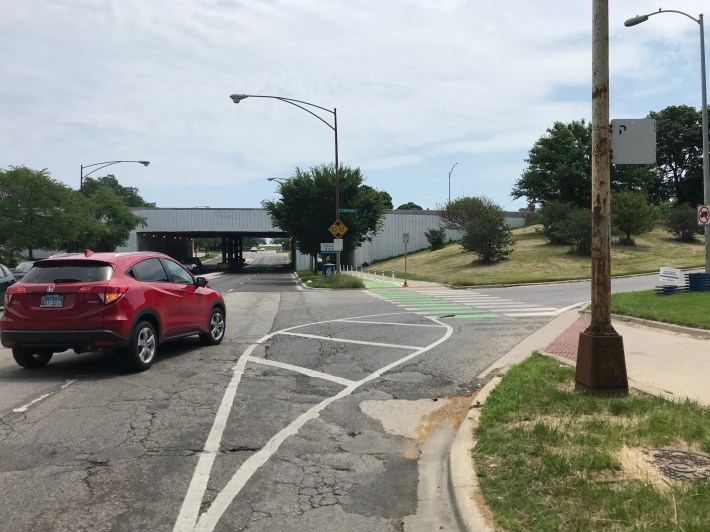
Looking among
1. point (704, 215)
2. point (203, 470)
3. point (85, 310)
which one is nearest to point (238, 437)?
point (203, 470)

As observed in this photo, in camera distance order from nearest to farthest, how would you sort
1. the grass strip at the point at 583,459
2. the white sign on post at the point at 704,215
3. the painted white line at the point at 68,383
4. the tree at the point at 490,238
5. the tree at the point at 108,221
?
the grass strip at the point at 583,459
the painted white line at the point at 68,383
the white sign on post at the point at 704,215
the tree at the point at 490,238
the tree at the point at 108,221

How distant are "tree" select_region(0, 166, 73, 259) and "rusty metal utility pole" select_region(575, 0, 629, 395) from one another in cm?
3599

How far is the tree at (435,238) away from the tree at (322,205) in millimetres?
22686

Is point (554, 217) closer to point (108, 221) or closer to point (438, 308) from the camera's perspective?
point (438, 308)

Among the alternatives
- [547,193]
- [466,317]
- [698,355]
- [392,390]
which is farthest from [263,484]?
[547,193]

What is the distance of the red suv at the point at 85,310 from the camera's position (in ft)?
24.9

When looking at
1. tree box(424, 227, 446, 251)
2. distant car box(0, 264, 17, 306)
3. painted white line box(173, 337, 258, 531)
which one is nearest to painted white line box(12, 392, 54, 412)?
painted white line box(173, 337, 258, 531)

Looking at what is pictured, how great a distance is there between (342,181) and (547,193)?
30.9m

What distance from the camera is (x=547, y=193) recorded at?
6159 cm

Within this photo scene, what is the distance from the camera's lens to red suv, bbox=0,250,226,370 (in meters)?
7.60

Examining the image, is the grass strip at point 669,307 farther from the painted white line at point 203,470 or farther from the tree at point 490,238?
the tree at point 490,238

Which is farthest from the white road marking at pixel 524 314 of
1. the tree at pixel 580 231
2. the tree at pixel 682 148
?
the tree at pixel 682 148

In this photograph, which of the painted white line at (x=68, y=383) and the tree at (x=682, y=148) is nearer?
the painted white line at (x=68, y=383)

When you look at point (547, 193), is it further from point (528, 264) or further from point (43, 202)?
point (43, 202)
